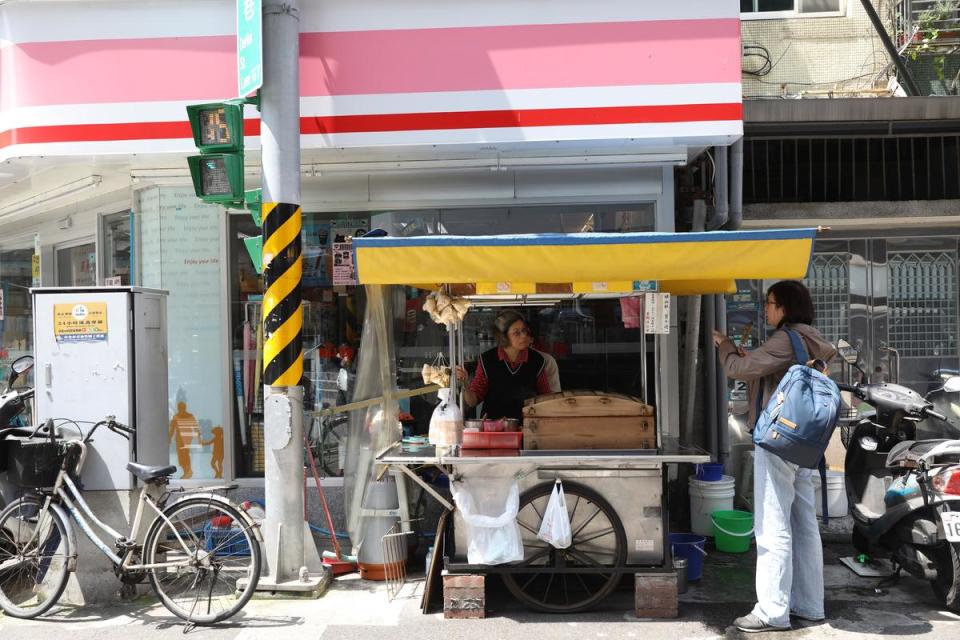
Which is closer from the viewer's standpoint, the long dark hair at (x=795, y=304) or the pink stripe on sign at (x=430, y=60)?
the long dark hair at (x=795, y=304)

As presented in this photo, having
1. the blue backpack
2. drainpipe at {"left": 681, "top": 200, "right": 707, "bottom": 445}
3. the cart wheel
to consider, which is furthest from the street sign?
the blue backpack

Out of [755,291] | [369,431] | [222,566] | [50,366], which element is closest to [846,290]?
[755,291]

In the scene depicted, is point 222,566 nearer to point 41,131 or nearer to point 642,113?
point 41,131

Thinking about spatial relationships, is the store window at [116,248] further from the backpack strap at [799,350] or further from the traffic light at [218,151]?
the backpack strap at [799,350]

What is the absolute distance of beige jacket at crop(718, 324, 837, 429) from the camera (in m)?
4.96

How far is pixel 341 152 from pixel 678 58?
9.01 feet

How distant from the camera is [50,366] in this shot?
573 cm

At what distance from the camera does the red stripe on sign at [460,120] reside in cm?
624

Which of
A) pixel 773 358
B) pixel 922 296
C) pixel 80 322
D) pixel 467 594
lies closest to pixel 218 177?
pixel 80 322

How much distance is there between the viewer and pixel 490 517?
5.19 m

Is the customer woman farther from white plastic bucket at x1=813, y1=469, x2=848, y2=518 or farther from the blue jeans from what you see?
white plastic bucket at x1=813, y1=469, x2=848, y2=518

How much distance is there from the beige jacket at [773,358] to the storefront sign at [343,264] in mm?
3549

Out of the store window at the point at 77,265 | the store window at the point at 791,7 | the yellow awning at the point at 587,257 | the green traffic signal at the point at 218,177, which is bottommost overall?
the yellow awning at the point at 587,257

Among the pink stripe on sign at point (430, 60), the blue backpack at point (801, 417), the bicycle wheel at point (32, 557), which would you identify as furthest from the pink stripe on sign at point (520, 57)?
the bicycle wheel at point (32, 557)
